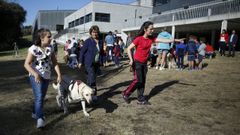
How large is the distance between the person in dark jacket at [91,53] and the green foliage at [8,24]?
50.8m

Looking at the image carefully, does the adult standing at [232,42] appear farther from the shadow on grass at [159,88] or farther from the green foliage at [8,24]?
the green foliage at [8,24]

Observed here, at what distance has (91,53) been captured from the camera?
631 cm

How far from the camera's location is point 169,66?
14219 millimetres

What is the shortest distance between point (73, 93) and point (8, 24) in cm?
5389

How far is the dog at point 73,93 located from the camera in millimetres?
5238

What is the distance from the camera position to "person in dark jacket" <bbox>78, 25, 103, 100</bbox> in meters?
6.30

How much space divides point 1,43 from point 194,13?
42535 mm

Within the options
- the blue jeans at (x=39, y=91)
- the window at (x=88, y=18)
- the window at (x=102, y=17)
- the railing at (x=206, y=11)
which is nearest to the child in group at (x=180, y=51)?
the railing at (x=206, y=11)

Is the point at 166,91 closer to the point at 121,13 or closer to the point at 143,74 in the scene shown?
the point at 143,74

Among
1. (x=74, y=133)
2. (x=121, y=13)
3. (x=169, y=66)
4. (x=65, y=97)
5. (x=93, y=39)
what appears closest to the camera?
(x=74, y=133)

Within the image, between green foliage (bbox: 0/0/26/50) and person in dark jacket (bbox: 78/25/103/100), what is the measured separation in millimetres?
50819

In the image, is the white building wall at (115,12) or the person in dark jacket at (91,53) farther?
the white building wall at (115,12)

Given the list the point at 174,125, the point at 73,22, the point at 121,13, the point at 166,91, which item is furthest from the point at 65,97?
the point at 73,22

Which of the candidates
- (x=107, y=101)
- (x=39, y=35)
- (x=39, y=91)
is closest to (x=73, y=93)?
(x=39, y=91)
